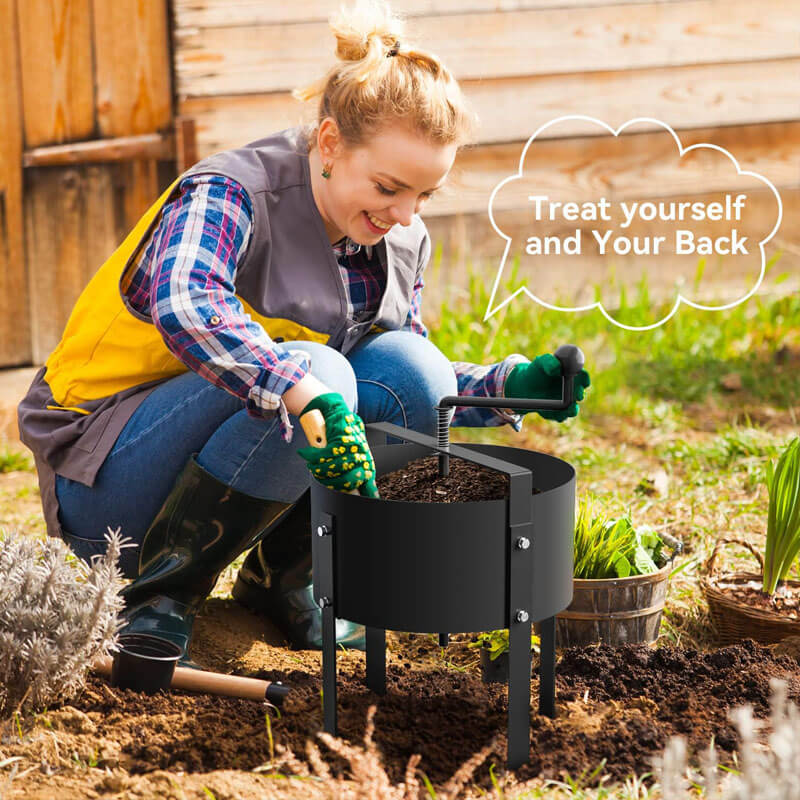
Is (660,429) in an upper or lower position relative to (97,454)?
lower

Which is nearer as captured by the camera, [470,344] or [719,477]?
[719,477]

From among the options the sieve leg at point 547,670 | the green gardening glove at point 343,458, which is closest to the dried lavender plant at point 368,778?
the sieve leg at point 547,670

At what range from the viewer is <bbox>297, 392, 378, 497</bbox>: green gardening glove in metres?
1.73

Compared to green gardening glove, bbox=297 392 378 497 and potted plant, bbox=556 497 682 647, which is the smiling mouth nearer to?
green gardening glove, bbox=297 392 378 497

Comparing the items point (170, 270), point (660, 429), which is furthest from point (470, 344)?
point (170, 270)

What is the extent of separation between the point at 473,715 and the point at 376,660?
210mm

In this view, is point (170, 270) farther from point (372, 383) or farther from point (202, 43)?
point (202, 43)

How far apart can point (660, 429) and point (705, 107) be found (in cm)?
147

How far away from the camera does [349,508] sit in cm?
171

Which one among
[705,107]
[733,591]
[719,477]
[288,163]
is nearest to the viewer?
[288,163]

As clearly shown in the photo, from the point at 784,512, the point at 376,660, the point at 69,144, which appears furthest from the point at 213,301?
the point at 69,144

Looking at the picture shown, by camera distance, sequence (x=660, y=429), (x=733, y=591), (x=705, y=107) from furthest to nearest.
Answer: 1. (x=705, y=107)
2. (x=660, y=429)
3. (x=733, y=591)

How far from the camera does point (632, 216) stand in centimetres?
461

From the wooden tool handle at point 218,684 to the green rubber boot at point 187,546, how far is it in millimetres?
111
